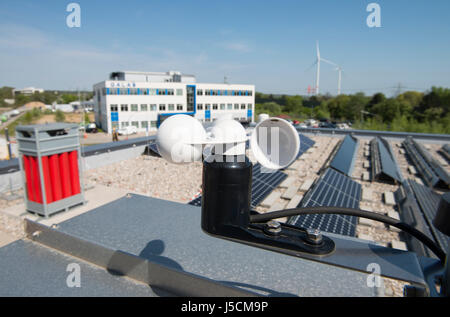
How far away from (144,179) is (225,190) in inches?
409

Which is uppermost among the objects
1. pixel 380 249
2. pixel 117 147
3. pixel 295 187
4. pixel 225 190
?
pixel 225 190

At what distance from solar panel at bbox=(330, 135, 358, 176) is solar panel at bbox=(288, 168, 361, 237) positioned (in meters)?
0.95

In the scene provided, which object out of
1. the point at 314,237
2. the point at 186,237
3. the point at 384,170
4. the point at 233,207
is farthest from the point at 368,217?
the point at 384,170

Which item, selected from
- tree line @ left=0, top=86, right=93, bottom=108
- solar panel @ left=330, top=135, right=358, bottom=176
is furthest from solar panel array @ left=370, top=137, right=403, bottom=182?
tree line @ left=0, top=86, right=93, bottom=108

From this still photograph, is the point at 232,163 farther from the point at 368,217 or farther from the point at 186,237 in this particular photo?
the point at 186,237

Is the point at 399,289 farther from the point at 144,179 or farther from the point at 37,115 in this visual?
the point at 37,115

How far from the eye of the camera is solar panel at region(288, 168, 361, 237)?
6121 millimetres

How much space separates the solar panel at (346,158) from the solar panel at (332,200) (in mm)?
949

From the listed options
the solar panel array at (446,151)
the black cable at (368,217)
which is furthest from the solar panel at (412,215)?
the solar panel array at (446,151)

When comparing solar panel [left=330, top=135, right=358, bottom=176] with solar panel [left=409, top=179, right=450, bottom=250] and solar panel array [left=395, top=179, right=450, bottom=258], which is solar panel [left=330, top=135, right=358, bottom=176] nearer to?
solar panel array [left=395, top=179, right=450, bottom=258]

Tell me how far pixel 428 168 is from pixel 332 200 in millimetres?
8348

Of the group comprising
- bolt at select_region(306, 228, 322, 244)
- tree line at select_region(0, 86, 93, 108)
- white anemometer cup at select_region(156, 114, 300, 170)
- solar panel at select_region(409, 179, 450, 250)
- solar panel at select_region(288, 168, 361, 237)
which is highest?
tree line at select_region(0, 86, 93, 108)

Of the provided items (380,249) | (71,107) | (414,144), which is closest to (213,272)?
(380,249)

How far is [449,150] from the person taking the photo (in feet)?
57.9
